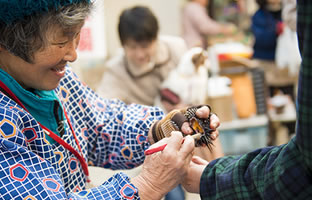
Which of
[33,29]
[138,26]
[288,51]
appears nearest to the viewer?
[33,29]

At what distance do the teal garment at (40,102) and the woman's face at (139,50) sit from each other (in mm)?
1289

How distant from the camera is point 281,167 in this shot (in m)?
0.86

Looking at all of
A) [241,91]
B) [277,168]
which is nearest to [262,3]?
[241,91]

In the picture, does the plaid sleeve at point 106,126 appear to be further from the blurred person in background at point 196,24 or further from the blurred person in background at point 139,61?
the blurred person in background at point 196,24

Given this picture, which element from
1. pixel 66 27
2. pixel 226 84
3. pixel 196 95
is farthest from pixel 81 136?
pixel 226 84

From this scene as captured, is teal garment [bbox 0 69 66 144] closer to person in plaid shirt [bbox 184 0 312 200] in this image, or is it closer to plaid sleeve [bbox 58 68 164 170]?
plaid sleeve [bbox 58 68 164 170]

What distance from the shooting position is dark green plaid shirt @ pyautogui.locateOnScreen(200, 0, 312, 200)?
2.31ft

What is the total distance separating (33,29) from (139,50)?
4.92 ft

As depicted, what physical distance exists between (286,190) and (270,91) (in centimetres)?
317

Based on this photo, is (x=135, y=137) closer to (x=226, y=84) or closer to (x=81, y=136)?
(x=81, y=136)

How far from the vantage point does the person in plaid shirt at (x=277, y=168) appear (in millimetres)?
708

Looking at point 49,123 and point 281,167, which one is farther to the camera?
point 49,123

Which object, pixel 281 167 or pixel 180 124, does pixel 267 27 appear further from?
pixel 281 167

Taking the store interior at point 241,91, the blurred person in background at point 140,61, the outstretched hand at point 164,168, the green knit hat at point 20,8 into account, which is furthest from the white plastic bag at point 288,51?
the green knit hat at point 20,8
